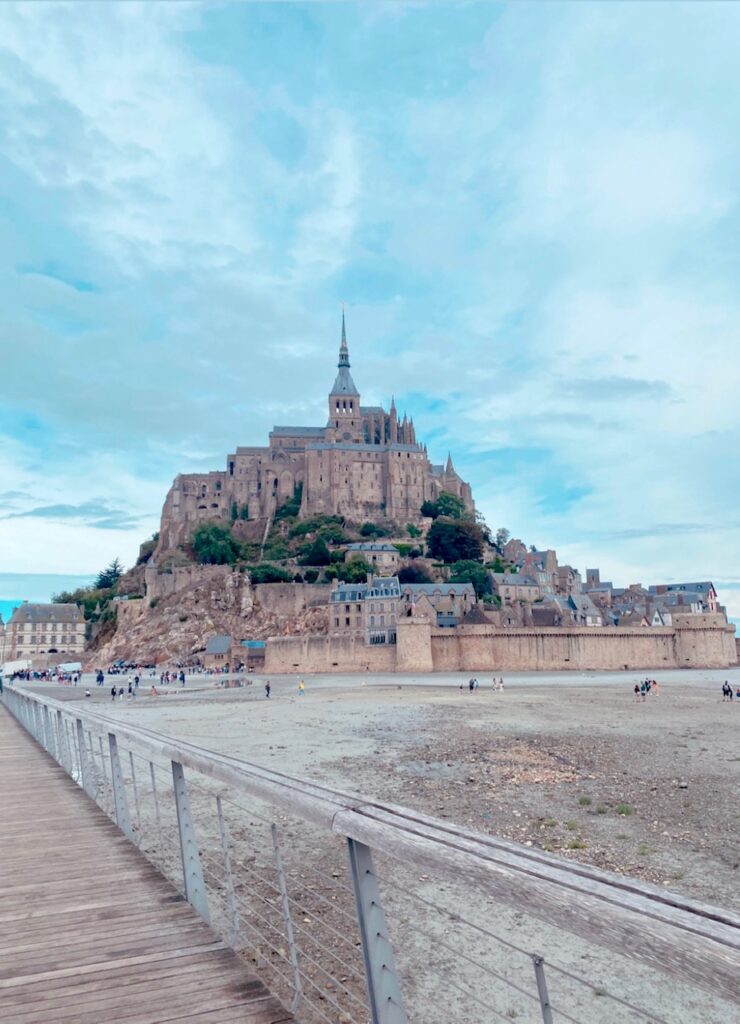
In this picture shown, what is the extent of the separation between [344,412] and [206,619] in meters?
39.4

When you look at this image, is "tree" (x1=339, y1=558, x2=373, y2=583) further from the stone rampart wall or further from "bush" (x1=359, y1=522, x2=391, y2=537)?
"bush" (x1=359, y1=522, x2=391, y2=537)

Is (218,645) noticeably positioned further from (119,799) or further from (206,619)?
(119,799)

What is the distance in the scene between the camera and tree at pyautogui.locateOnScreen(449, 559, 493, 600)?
228 ft

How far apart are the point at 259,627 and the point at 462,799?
55.2 metres

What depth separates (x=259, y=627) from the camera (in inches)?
2621

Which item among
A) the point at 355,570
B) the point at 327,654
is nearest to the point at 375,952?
the point at 327,654

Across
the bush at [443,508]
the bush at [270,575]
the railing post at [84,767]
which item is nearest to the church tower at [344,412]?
the bush at [443,508]

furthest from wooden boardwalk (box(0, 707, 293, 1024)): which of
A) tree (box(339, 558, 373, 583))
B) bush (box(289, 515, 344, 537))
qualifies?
bush (box(289, 515, 344, 537))

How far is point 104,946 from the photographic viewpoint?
3773 mm

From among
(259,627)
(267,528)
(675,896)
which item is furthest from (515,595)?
(675,896)

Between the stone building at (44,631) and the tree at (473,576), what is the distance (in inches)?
1619

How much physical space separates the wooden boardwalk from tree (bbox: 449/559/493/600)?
64.4m

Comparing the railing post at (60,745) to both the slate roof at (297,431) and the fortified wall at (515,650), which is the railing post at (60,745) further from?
the slate roof at (297,431)

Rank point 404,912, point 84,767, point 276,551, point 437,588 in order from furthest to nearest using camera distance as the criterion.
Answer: point 276,551, point 437,588, point 84,767, point 404,912
